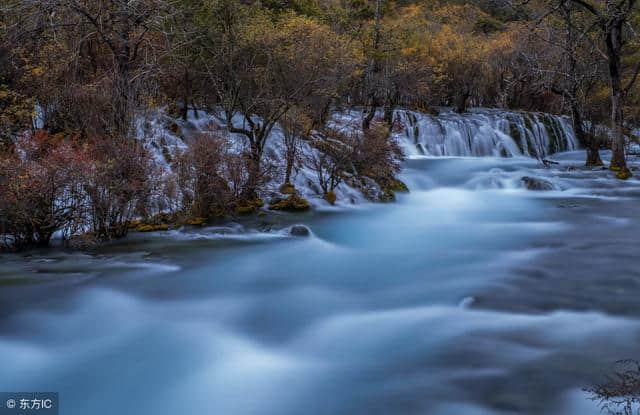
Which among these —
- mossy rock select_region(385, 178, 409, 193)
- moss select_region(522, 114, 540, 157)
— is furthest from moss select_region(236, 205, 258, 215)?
moss select_region(522, 114, 540, 157)

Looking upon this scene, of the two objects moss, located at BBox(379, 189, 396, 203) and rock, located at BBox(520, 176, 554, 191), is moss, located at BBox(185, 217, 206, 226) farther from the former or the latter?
rock, located at BBox(520, 176, 554, 191)

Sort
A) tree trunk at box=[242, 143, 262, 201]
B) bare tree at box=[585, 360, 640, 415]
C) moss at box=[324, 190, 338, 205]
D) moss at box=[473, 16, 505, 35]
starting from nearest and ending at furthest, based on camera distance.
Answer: bare tree at box=[585, 360, 640, 415], tree trunk at box=[242, 143, 262, 201], moss at box=[324, 190, 338, 205], moss at box=[473, 16, 505, 35]

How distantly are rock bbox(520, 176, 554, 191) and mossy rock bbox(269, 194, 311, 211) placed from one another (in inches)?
350

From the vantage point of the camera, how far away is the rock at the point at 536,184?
19500 mm

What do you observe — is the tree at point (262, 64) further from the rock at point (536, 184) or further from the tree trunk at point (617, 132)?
the tree trunk at point (617, 132)

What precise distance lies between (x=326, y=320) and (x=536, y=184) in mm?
14314

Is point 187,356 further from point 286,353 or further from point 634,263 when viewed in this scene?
point 634,263

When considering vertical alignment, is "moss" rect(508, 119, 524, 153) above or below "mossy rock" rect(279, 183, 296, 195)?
above

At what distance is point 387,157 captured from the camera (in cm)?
1639

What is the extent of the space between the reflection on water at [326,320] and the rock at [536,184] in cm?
554

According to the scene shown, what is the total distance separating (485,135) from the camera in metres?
28.7

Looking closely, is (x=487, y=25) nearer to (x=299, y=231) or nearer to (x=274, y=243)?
(x=299, y=231)

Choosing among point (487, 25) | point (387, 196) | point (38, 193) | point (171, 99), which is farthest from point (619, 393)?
point (487, 25)

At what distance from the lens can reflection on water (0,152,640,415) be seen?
5.69m
